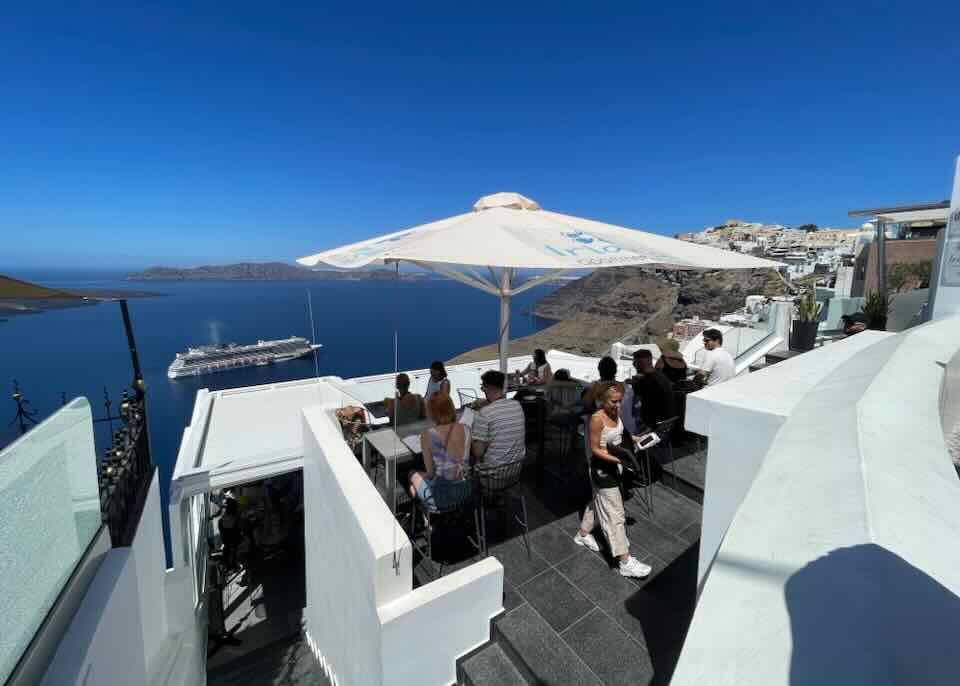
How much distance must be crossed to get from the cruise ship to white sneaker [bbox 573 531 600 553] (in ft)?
198

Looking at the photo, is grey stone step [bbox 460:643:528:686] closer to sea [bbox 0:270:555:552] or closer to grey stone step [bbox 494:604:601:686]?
grey stone step [bbox 494:604:601:686]

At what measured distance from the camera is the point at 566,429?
533 cm

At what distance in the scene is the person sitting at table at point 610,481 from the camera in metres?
3.39

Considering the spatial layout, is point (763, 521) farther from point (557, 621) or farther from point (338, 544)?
point (338, 544)

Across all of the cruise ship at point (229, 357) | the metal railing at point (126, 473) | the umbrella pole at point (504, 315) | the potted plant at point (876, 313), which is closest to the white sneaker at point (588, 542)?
the umbrella pole at point (504, 315)

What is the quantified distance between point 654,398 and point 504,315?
76.2 inches

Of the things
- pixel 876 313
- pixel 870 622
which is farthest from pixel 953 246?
pixel 870 622

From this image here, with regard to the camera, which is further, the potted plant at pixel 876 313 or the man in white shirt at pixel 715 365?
the potted plant at pixel 876 313

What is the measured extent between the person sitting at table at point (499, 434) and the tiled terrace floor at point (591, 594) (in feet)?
3.00

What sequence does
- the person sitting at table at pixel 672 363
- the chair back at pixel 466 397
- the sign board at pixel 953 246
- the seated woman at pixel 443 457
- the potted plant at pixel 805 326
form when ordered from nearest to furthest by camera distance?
1. the seated woman at pixel 443 457
2. the person sitting at table at pixel 672 363
3. the chair back at pixel 466 397
4. the sign board at pixel 953 246
5. the potted plant at pixel 805 326

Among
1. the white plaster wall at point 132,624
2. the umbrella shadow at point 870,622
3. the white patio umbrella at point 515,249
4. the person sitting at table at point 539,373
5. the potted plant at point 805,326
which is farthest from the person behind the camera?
the potted plant at point 805,326

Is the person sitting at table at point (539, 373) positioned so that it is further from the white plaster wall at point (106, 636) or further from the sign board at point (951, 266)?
the sign board at point (951, 266)

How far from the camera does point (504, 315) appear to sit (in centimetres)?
527

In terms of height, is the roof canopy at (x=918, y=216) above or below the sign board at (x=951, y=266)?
above
